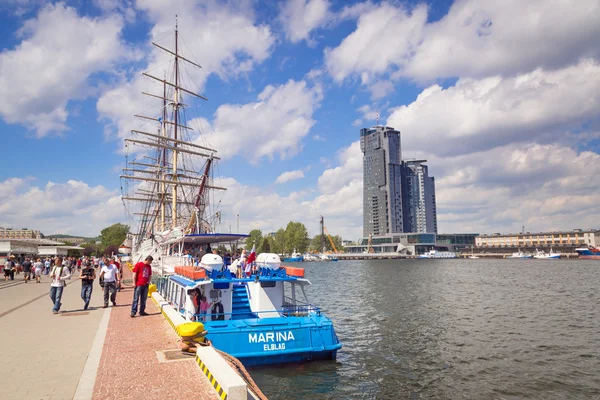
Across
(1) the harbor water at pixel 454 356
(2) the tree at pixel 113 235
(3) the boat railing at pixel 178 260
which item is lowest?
(1) the harbor water at pixel 454 356

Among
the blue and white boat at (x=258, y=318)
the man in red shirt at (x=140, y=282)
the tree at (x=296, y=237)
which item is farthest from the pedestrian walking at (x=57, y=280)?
the tree at (x=296, y=237)

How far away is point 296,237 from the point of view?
192 meters

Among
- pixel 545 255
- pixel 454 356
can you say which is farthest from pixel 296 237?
pixel 454 356

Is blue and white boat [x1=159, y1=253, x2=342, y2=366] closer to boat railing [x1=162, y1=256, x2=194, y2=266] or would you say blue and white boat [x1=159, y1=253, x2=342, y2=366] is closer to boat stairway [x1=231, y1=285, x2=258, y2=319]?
boat stairway [x1=231, y1=285, x2=258, y2=319]

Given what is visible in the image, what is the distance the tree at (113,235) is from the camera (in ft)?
520

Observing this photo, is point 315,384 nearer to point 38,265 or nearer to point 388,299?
point 388,299

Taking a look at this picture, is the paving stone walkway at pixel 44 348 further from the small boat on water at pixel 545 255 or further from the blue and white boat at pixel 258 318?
the small boat on water at pixel 545 255

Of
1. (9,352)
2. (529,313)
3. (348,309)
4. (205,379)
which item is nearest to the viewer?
(205,379)

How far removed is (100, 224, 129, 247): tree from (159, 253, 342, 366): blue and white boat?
153 m

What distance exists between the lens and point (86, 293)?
18.4 metres

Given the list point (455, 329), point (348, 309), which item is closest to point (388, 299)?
point (348, 309)

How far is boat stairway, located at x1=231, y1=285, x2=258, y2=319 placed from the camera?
16.2m

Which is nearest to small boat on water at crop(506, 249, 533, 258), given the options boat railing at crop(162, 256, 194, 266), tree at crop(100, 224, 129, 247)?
tree at crop(100, 224, 129, 247)

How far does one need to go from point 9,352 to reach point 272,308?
8.82m
